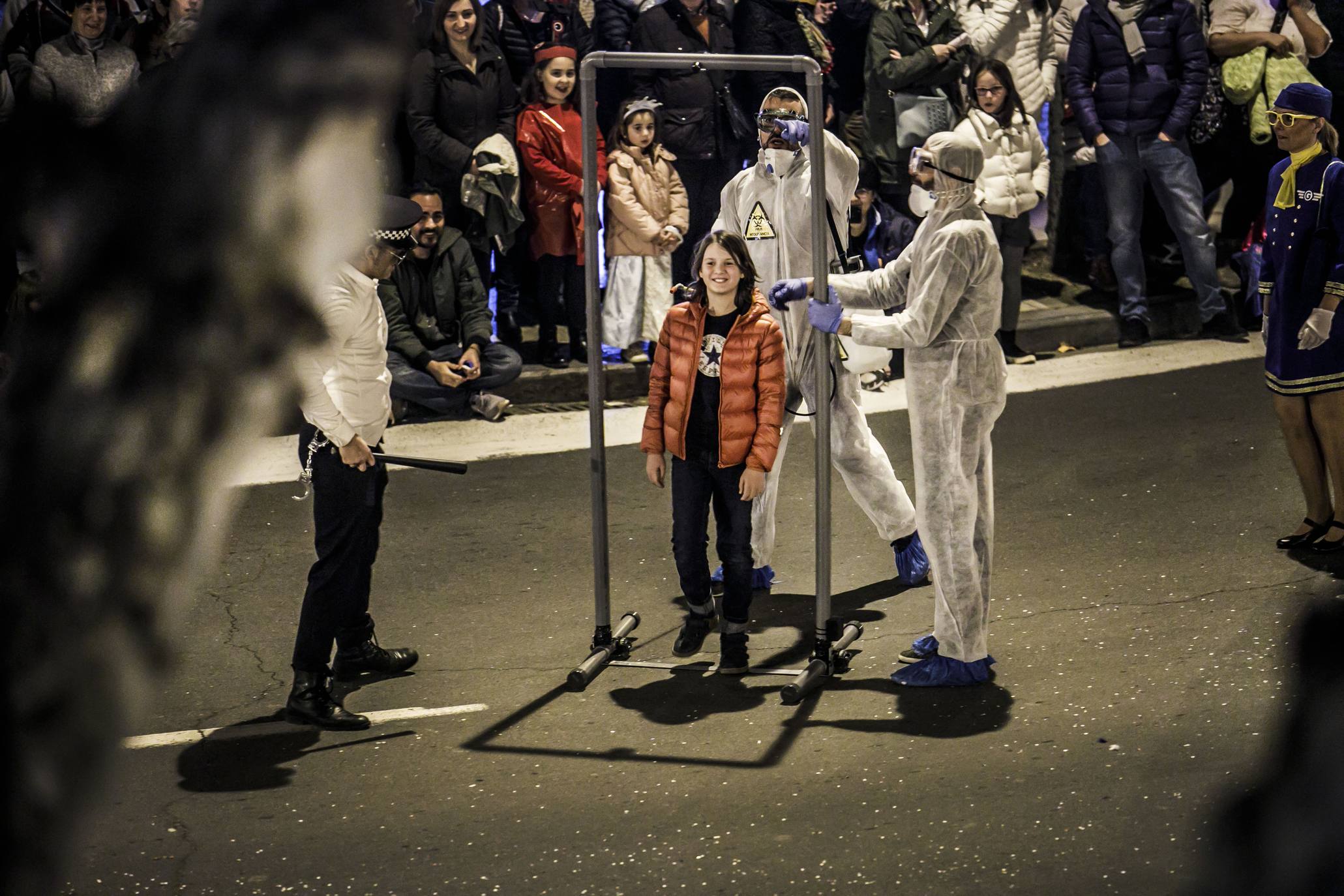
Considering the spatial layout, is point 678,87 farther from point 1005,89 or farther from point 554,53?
point 1005,89

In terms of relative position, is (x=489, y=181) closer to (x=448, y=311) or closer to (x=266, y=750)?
(x=448, y=311)

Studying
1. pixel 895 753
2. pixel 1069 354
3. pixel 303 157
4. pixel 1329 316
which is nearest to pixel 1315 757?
pixel 303 157

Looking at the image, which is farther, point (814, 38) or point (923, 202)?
point (814, 38)

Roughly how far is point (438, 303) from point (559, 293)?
1.00 m

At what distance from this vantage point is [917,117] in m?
11.9

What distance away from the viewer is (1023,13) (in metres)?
12.4

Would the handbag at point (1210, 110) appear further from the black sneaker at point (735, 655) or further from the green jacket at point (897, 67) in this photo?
the black sneaker at point (735, 655)

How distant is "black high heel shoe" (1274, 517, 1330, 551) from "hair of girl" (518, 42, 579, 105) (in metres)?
5.63

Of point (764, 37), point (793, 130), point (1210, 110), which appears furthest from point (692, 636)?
point (1210, 110)

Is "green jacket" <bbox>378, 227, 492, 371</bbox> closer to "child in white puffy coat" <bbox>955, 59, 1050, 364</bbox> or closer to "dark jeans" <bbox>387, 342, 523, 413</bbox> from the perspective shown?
"dark jeans" <bbox>387, 342, 523, 413</bbox>

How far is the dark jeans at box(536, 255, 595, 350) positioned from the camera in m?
11.2

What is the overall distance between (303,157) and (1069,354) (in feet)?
39.6

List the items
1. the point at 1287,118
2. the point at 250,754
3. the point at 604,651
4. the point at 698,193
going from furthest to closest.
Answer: the point at 698,193, the point at 1287,118, the point at 604,651, the point at 250,754

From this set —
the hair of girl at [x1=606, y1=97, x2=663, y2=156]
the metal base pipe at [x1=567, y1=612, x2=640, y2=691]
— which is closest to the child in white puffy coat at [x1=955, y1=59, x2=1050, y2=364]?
the hair of girl at [x1=606, y1=97, x2=663, y2=156]
